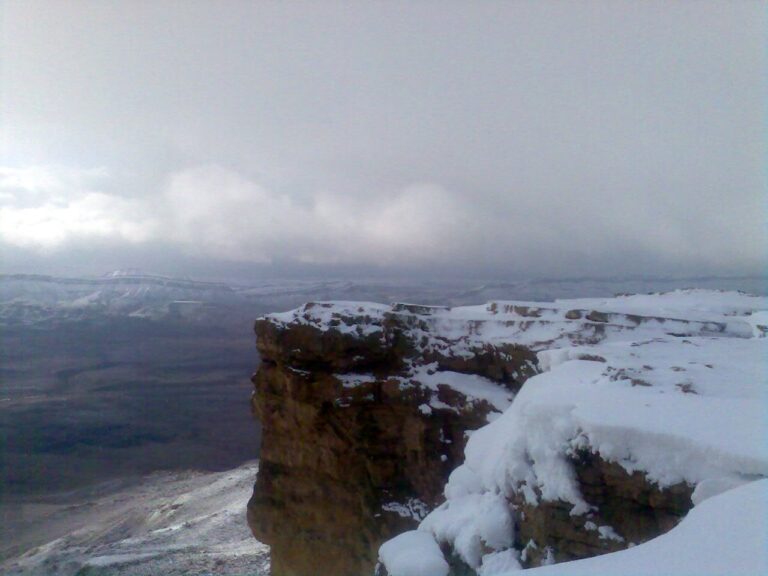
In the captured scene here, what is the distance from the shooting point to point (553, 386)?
11680 mm

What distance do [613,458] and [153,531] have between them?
1208 inches

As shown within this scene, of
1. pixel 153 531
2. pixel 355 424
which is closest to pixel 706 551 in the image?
pixel 355 424

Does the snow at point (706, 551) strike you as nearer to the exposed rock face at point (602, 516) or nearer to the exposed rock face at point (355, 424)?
the exposed rock face at point (602, 516)

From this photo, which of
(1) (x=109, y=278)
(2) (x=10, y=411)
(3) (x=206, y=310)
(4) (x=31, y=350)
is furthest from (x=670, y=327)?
(1) (x=109, y=278)

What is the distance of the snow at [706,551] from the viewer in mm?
4336

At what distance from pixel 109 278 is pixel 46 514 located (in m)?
171

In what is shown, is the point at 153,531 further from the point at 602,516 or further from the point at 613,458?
the point at 613,458

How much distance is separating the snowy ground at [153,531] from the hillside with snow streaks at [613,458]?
65.1 feet

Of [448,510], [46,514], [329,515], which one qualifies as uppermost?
[448,510]

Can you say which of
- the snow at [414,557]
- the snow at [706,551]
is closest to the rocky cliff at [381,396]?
the snow at [414,557]

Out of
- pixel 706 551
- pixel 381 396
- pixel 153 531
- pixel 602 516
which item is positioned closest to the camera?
pixel 706 551

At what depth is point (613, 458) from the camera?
8352mm

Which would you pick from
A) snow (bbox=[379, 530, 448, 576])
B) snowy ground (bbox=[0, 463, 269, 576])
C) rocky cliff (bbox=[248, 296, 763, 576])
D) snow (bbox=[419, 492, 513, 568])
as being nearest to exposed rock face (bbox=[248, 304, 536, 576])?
rocky cliff (bbox=[248, 296, 763, 576])

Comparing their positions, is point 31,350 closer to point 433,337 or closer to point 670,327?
point 433,337
